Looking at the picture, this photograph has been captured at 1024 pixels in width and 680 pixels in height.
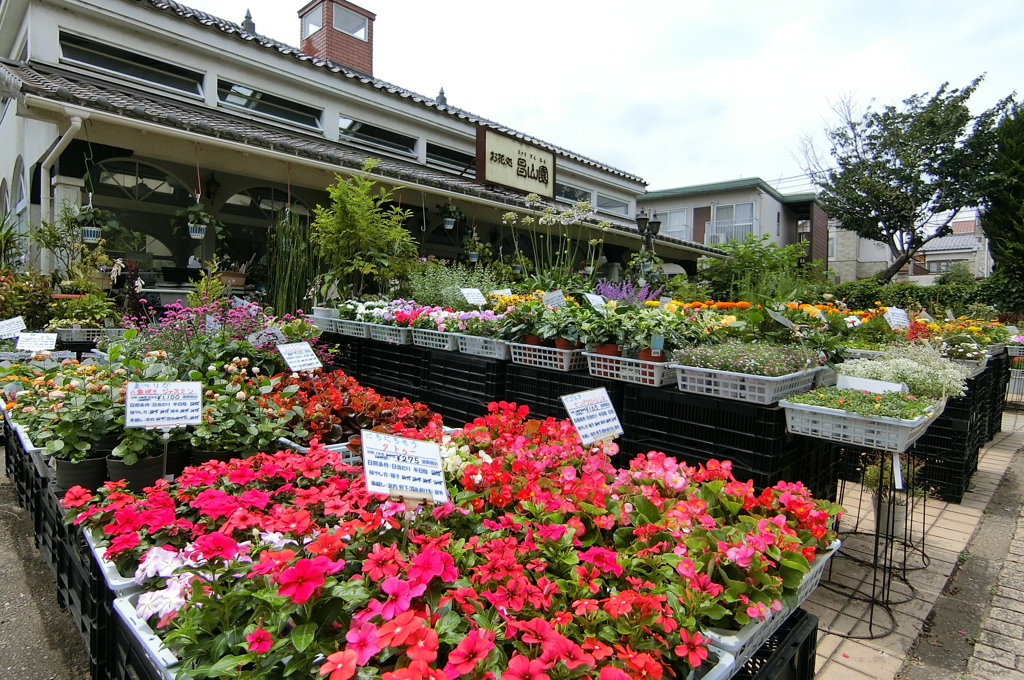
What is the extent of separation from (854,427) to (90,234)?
6.94 m

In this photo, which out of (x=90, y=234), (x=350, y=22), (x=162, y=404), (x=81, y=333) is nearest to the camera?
(x=162, y=404)

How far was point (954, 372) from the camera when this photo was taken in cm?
300

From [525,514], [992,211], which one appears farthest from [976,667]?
[992,211]

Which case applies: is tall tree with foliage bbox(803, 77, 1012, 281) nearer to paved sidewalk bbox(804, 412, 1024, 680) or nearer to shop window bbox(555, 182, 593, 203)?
shop window bbox(555, 182, 593, 203)

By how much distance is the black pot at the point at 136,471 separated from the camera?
223 centimetres

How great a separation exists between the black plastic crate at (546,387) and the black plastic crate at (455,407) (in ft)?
0.76

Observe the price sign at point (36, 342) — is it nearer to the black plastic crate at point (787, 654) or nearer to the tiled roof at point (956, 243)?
the black plastic crate at point (787, 654)

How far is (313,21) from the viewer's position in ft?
41.5

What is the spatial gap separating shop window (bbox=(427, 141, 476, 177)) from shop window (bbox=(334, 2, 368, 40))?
3311mm

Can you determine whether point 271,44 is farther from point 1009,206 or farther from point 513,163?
point 1009,206

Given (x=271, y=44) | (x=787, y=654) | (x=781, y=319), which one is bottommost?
(x=787, y=654)

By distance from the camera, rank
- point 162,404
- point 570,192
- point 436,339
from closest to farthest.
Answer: point 162,404
point 436,339
point 570,192

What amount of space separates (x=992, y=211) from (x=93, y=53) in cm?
1864

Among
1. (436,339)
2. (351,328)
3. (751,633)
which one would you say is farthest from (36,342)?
(751,633)
